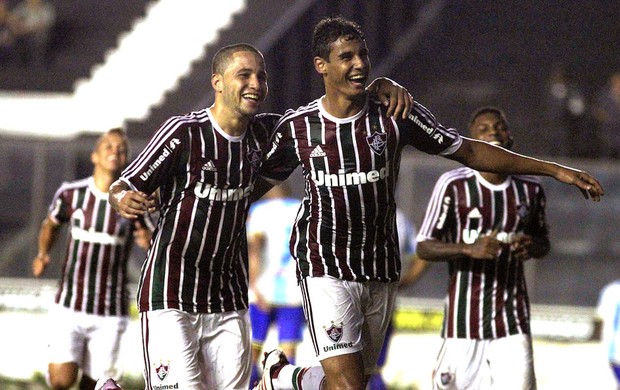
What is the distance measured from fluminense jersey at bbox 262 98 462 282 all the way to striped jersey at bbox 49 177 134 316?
247 centimetres

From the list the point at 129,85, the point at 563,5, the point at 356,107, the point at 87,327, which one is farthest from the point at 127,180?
the point at 563,5

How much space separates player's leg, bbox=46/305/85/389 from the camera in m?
9.29

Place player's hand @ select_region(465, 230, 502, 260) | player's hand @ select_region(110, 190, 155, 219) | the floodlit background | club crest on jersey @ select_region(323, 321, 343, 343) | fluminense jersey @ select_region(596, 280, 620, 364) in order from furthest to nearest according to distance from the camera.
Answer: the floodlit background
fluminense jersey @ select_region(596, 280, 620, 364)
player's hand @ select_region(465, 230, 502, 260)
club crest on jersey @ select_region(323, 321, 343, 343)
player's hand @ select_region(110, 190, 155, 219)

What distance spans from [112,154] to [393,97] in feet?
9.54

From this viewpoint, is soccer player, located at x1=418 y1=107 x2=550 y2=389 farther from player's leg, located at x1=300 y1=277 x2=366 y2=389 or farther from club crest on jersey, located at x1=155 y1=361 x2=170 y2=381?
club crest on jersey, located at x1=155 y1=361 x2=170 y2=381

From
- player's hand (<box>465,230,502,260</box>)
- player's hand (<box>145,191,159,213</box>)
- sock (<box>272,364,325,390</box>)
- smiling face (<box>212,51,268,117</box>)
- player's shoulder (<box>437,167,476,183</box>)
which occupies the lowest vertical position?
sock (<box>272,364,325,390</box>)

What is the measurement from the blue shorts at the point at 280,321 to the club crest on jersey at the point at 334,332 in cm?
467

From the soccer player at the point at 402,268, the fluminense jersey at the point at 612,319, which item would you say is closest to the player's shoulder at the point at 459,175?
the soccer player at the point at 402,268

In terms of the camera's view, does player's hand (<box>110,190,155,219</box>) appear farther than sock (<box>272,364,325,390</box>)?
No

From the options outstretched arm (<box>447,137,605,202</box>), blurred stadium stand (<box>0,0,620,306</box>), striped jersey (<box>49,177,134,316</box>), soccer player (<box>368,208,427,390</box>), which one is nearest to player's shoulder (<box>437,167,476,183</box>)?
outstretched arm (<box>447,137,605,202</box>)

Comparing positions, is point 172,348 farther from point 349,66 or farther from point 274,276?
point 274,276

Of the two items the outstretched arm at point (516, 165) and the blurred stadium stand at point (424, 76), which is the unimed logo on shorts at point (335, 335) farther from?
the blurred stadium stand at point (424, 76)

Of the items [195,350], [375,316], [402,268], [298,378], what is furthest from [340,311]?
[402,268]

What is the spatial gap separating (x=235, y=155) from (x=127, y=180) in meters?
0.56
